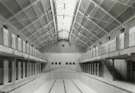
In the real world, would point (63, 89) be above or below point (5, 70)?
below

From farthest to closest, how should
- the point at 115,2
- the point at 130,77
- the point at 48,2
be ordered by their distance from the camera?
the point at 48,2, the point at 130,77, the point at 115,2

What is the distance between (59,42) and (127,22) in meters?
23.7

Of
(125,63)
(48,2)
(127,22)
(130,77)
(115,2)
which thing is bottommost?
(130,77)

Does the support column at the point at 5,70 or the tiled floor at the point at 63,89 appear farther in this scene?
the tiled floor at the point at 63,89

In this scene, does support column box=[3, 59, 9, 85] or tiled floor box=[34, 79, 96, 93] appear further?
tiled floor box=[34, 79, 96, 93]

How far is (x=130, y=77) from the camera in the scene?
1130 centimetres

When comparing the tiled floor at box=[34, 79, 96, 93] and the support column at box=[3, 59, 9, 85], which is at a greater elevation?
the support column at box=[3, 59, 9, 85]

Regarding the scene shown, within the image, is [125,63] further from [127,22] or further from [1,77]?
[1,77]

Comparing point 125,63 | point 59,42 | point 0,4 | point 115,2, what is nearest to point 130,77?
point 125,63

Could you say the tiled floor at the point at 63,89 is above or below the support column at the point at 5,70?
below

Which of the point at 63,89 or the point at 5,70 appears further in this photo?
the point at 63,89

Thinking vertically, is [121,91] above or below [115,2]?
below

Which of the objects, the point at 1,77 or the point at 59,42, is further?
the point at 59,42

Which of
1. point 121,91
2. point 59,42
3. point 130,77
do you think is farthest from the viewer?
point 59,42
